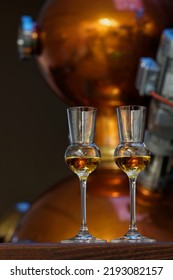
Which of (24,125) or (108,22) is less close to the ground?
(108,22)

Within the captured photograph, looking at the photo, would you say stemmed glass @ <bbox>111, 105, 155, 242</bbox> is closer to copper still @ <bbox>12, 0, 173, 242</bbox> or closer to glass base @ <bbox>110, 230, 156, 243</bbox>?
glass base @ <bbox>110, 230, 156, 243</bbox>

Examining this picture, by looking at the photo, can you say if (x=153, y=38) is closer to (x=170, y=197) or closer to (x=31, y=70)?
(x=170, y=197)

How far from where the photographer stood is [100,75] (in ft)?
4.71

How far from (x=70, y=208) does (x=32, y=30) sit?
295 millimetres

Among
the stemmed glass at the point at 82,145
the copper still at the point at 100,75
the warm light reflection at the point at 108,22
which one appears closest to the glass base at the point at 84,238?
the stemmed glass at the point at 82,145

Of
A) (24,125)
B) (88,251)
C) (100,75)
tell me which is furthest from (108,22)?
(24,125)

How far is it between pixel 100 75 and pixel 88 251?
24.3 inches

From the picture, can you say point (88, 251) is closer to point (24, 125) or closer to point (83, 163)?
point (83, 163)

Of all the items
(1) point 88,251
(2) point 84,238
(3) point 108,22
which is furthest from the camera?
(3) point 108,22

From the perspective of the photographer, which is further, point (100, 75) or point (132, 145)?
point (100, 75)

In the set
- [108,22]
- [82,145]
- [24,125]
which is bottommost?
[24,125]

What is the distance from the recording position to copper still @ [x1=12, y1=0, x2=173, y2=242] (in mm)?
1396

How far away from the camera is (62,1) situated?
1.46 metres
